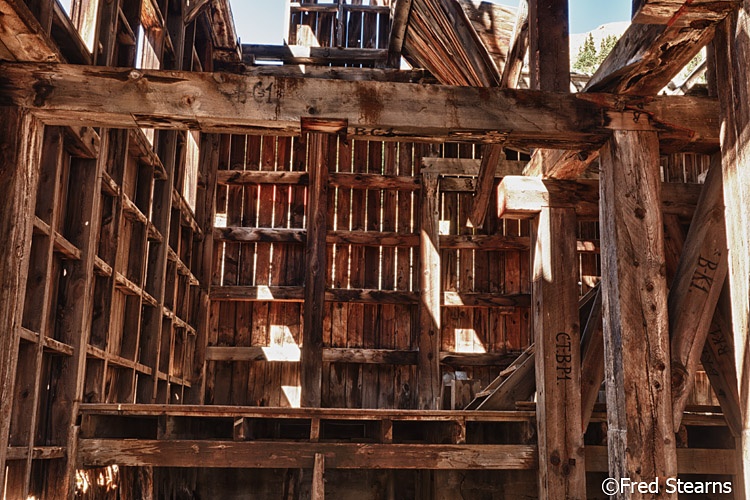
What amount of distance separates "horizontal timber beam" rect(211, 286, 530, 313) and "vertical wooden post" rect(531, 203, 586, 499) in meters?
4.65

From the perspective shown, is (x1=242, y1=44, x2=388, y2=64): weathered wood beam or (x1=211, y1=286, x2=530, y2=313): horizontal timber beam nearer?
(x1=211, y1=286, x2=530, y2=313): horizontal timber beam

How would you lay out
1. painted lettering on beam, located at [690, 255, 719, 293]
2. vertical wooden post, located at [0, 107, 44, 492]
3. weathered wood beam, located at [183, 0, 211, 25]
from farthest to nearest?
weathered wood beam, located at [183, 0, 211, 25] → painted lettering on beam, located at [690, 255, 719, 293] → vertical wooden post, located at [0, 107, 44, 492]

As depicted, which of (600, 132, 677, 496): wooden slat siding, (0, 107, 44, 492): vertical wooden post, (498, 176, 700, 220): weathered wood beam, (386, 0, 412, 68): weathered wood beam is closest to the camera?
(0, 107, 44, 492): vertical wooden post

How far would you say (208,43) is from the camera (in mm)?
10797

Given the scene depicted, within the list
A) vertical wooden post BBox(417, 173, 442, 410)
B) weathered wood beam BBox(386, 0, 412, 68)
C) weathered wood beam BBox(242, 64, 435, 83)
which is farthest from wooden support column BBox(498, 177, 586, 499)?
weathered wood beam BBox(242, 64, 435, 83)

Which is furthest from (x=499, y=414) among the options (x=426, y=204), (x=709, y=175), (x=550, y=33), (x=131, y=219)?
(x=426, y=204)

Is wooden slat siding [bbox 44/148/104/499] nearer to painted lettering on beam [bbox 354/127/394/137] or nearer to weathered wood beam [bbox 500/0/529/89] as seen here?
painted lettering on beam [bbox 354/127/394/137]

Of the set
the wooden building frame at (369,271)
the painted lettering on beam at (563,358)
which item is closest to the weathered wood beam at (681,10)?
the wooden building frame at (369,271)

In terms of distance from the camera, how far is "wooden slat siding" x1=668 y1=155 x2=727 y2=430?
200 inches

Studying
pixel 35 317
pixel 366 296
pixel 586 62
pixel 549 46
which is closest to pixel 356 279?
pixel 366 296

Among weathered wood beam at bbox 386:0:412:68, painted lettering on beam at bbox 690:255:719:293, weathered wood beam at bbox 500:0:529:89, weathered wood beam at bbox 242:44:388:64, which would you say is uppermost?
weathered wood beam at bbox 242:44:388:64

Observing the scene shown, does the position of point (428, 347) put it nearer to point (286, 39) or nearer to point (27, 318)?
point (286, 39)

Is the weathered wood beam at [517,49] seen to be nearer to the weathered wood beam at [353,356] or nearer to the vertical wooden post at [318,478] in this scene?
the vertical wooden post at [318,478]

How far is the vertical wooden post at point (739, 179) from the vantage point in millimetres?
3658
